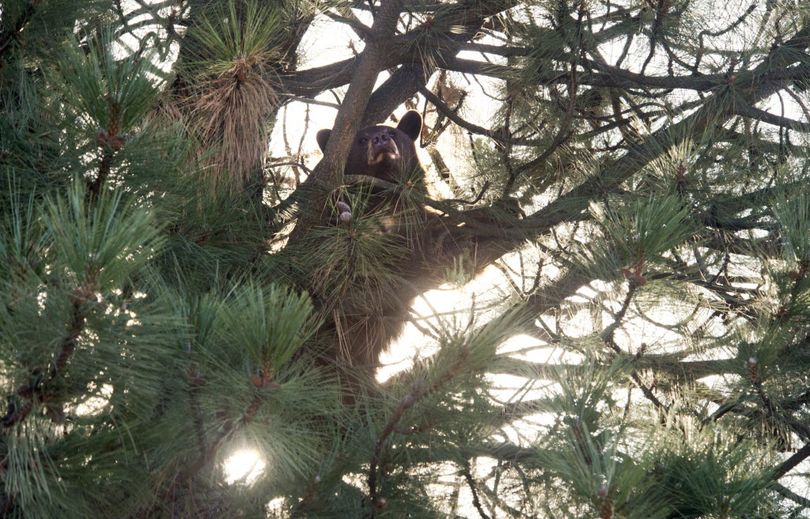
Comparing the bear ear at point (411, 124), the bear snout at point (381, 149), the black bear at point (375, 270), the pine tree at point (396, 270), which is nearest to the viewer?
the pine tree at point (396, 270)

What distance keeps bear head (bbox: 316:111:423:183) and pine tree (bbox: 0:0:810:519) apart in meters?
0.73

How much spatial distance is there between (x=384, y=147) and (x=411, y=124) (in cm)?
52

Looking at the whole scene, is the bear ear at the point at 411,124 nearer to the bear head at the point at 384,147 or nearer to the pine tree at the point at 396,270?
the bear head at the point at 384,147

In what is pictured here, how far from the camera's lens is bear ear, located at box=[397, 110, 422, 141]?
6.11 m

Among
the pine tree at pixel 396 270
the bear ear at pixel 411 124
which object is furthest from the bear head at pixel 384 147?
the pine tree at pixel 396 270

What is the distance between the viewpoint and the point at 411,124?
6199mm

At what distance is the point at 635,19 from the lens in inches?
150

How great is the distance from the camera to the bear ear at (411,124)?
611 centimetres

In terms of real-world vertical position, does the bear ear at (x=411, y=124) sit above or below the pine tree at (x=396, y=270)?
above

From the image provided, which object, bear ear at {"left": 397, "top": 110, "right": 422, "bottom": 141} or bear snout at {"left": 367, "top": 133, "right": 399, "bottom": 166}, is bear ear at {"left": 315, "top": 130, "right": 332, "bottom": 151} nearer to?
bear snout at {"left": 367, "top": 133, "right": 399, "bottom": 166}

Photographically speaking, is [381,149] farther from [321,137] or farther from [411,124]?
[411,124]

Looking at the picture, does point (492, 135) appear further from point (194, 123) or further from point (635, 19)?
point (194, 123)

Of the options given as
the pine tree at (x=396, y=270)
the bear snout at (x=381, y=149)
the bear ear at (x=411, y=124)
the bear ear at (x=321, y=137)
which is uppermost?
the bear ear at (x=411, y=124)

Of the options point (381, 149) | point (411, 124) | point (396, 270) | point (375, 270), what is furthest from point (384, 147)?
point (375, 270)
